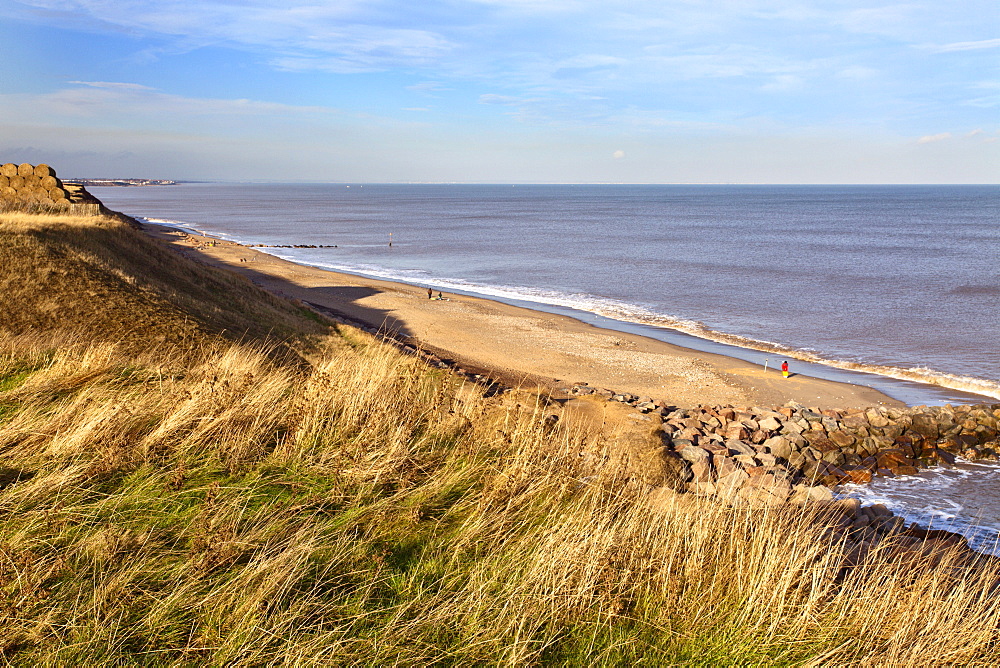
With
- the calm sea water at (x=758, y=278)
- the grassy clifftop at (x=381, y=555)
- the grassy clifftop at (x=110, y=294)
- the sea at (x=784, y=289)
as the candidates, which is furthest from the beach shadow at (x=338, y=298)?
the grassy clifftop at (x=381, y=555)

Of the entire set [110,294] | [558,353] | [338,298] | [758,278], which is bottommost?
[558,353]

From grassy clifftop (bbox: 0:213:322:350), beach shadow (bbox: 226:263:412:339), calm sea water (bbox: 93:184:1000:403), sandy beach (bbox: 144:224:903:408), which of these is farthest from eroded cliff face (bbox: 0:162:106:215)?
calm sea water (bbox: 93:184:1000:403)

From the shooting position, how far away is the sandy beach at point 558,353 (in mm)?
18156

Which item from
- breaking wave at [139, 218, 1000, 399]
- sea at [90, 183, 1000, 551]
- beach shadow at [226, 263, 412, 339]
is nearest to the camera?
sea at [90, 183, 1000, 551]

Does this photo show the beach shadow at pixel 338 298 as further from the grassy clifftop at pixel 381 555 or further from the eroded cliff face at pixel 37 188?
the grassy clifftop at pixel 381 555

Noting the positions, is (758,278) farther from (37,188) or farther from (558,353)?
(37,188)

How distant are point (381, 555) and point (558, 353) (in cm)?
1811

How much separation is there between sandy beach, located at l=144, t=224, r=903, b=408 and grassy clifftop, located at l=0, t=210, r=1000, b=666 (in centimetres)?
1036

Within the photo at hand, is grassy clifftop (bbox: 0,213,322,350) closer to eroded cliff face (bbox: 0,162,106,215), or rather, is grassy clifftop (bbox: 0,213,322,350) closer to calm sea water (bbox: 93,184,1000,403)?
eroded cliff face (bbox: 0,162,106,215)

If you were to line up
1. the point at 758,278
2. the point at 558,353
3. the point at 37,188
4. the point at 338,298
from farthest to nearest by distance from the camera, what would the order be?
the point at 758,278 → the point at 338,298 → the point at 37,188 → the point at 558,353

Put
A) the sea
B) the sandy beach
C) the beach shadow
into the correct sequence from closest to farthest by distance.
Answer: the sandy beach < the sea < the beach shadow

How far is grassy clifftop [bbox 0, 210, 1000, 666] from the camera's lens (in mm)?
3594

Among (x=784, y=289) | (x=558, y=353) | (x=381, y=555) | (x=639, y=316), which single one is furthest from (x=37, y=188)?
(x=784, y=289)

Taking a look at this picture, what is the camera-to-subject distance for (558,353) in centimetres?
2217
